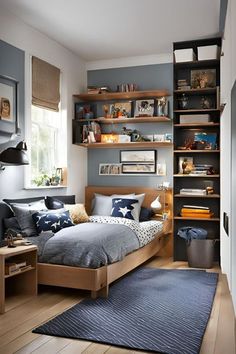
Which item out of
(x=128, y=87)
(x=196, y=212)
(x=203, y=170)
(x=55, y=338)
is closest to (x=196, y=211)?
(x=196, y=212)

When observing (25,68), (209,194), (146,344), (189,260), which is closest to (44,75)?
(25,68)

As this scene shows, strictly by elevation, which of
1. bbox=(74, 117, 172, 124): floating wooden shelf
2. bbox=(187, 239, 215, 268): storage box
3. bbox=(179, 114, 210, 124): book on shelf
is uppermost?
bbox=(74, 117, 172, 124): floating wooden shelf

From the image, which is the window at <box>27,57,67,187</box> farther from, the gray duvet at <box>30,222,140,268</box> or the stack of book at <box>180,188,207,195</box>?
the stack of book at <box>180,188,207,195</box>

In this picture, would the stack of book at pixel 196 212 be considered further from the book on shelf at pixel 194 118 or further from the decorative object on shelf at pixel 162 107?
the decorative object on shelf at pixel 162 107

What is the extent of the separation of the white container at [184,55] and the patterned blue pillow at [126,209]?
2036 millimetres

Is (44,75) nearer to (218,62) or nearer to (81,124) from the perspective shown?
(81,124)

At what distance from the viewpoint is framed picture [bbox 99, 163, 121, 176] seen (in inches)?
253

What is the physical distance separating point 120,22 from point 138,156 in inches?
81.2

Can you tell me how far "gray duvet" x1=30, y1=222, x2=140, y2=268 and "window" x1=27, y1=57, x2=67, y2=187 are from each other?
3.91 ft

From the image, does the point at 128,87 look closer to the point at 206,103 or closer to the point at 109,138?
the point at 109,138

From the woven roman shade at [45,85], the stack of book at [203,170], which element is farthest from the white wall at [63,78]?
the stack of book at [203,170]

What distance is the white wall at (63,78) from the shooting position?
4676 millimetres

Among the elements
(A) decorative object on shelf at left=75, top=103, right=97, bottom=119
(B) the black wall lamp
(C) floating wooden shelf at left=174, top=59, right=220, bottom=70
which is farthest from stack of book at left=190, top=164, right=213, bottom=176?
(B) the black wall lamp

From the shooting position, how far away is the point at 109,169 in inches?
255
